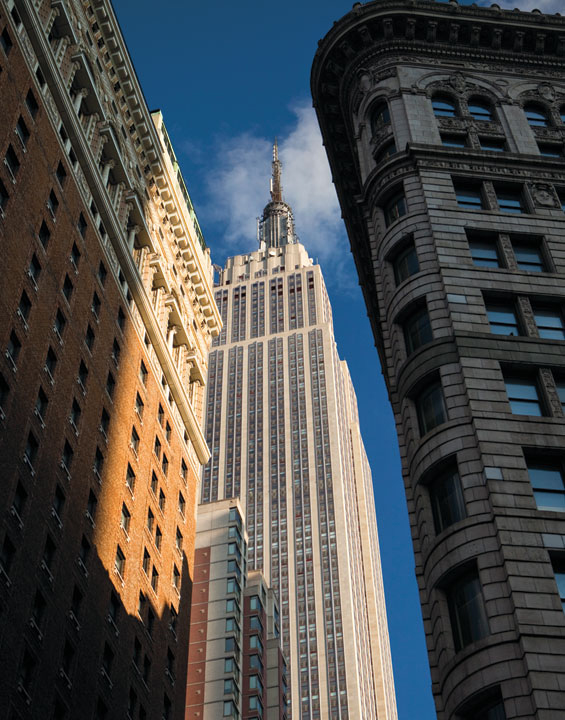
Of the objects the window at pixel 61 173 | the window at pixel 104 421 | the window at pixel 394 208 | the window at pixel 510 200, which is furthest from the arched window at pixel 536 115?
the window at pixel 104 421

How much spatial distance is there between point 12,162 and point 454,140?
24.3 metres

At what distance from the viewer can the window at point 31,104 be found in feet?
199

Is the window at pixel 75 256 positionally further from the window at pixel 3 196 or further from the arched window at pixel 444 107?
the arched window at pixel 444 107

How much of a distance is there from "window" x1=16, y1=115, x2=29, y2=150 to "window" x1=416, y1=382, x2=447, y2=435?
2906cm

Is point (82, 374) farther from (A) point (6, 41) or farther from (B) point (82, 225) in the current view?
(A) point (6, 41)

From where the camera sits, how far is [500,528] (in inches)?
1348

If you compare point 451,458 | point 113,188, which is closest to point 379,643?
point 113,188

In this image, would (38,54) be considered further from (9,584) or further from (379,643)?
(379,643)

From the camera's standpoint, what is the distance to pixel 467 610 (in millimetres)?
33906

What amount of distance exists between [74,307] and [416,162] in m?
21.4

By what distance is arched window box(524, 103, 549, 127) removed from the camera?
195 feet

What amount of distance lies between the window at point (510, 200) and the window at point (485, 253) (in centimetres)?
334

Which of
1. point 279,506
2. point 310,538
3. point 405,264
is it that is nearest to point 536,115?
point 405,264

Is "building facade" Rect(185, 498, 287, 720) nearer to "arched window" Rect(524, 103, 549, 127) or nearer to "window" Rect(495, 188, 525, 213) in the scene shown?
"window" Rect(495, 188, 525, 213)
